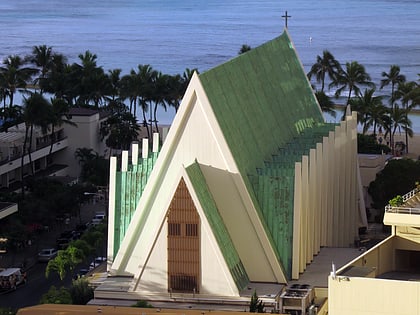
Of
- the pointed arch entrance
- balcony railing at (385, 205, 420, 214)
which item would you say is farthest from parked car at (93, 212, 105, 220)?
balcony railing at (385, 205, 420, 214)

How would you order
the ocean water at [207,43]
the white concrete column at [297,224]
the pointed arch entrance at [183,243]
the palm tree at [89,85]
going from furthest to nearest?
the ocean water at [207,43], the palm tree at [89,85], the white concrete column at [297,224], the pointed arch entrance at [183,243]

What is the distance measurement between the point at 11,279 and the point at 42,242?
802 centimetres

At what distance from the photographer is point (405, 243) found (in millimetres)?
34281

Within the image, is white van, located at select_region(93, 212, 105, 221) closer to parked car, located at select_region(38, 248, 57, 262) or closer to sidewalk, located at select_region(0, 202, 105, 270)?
sidewalk, located at select_region(0, 202, 105, 270)

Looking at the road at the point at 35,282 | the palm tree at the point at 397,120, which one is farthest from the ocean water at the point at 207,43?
the road at the point at 35,282

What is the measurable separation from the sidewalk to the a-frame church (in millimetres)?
10014

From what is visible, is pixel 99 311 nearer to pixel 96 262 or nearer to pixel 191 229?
pixel 191 229

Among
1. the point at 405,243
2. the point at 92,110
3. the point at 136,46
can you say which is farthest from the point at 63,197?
the point at 136,46

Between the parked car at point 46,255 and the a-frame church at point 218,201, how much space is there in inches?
381

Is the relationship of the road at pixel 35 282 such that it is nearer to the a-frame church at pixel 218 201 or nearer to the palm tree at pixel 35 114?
the a-frame church at pixel 218 201

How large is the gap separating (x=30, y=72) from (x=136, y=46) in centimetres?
9530

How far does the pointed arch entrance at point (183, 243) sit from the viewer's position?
41906 millimetres

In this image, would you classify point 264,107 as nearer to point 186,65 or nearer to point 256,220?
point 256,220

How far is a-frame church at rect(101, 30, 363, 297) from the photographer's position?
4225 centimetres
